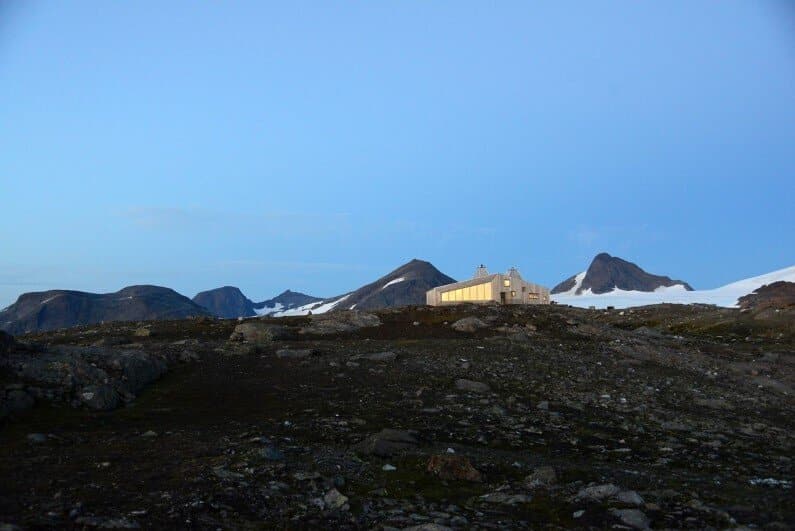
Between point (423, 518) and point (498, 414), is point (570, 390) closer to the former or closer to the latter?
point (498, 414)

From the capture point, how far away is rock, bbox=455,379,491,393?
69.8 feet

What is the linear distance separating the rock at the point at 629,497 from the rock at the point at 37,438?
11994mm

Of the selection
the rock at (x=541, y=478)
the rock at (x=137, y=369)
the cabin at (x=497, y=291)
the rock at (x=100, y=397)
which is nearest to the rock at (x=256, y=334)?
the rock at (x=137, y=369)

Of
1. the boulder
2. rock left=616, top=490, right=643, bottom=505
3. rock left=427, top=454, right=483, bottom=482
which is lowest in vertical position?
rock left=616, top=490, right=643, bottom=505

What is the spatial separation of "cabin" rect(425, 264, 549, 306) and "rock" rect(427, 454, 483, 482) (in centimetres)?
7503

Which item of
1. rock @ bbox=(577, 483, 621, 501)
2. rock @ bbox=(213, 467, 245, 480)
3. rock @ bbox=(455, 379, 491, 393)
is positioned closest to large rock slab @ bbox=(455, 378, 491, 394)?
rock @ bbox=(455, 379, 491, 393)

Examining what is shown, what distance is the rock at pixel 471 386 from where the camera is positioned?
2128 centimetres

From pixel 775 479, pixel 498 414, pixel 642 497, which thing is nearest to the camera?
pixel 642 497

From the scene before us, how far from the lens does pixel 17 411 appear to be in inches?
642

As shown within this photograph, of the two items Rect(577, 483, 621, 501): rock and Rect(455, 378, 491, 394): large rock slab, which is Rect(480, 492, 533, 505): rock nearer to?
Rect(577, 483, 621, 501): rock

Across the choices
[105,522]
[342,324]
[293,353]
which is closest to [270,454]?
[105,522]

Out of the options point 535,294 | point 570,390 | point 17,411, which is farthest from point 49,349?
point 535,294

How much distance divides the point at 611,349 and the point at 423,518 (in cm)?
3028

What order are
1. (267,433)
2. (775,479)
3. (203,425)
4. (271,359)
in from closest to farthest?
(775,479)
(267,433)
(203,425)
(271,359)
